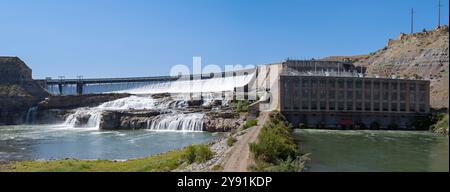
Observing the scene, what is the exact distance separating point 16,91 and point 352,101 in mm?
88662

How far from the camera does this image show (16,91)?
111750mm

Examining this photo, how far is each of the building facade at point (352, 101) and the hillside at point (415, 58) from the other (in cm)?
783

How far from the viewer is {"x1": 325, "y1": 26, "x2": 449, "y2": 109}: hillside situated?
91750mm

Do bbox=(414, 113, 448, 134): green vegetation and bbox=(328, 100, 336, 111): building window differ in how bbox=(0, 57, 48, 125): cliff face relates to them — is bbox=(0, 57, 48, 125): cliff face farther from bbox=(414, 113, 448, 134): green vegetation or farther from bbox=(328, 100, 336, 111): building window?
bbox=(414, 113, 448, 134): green vegetation

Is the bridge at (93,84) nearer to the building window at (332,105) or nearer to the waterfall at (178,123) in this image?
the waterfall at (178,123)

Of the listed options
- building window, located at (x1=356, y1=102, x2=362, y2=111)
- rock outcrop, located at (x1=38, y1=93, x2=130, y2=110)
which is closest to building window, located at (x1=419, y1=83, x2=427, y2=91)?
building window, located at (x1=356, y1=102, x2=362, y2=111)

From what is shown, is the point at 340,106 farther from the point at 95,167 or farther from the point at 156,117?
the point at 95,167

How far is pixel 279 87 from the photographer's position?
7306 cm

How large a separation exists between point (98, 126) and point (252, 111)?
31842mm

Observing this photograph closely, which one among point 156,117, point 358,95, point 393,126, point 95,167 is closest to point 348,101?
point 358,95

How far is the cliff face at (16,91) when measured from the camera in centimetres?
10181

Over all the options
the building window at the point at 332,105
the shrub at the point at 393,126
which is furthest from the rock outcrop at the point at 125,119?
the shrub at the point at 393,126
